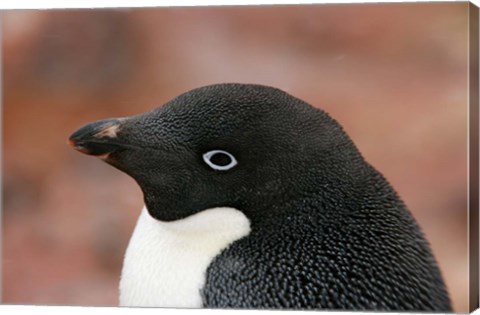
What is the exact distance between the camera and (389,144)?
2260 mm

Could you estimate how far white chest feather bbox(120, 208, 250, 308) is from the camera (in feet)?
5.88

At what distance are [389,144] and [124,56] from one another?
789 mm

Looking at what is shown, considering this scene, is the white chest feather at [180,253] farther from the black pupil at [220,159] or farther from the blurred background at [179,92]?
the blurred background at [179,92]

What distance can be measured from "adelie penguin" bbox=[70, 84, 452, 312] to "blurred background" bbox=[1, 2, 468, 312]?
1.26 ft

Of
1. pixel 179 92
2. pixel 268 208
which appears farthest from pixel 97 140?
pixel 179 92

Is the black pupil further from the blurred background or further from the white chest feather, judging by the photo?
the blurred background

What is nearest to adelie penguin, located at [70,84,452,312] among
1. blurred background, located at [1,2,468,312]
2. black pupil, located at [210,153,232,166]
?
black pupil, located at [210,153,232,166]

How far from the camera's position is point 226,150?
177 cm

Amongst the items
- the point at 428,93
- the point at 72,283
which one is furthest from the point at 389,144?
the point at 72,283

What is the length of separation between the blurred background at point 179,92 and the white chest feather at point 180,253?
20.1 inches

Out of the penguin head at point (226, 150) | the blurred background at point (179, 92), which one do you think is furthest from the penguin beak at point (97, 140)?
the blurred background at point (179, 92)

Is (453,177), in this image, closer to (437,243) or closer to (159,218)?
(437,243)

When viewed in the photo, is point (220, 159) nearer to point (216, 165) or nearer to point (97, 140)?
point (216, 165)

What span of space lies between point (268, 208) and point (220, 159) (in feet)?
0.46
